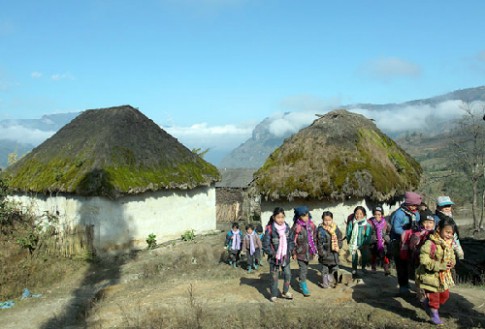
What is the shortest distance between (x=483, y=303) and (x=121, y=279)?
30.0 ft

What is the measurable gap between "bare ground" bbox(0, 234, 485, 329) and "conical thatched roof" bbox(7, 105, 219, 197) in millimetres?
4409

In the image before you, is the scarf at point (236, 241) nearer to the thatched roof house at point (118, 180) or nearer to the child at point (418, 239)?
the thatched roof house at point (118, 180)

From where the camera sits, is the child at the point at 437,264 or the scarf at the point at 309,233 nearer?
the child at the point at 437,264

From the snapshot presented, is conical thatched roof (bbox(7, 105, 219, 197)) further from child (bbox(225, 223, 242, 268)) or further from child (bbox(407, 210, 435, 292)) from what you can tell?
child (bbox(407, 210, 435, 292))

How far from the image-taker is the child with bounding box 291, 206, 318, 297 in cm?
708

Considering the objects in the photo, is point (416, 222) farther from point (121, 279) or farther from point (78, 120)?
point (78, 120)

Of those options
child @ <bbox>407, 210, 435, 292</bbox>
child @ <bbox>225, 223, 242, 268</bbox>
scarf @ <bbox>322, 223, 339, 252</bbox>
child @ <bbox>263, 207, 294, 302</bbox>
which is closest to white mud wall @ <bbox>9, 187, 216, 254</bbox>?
child @ <bbox>225, 223, 242, 268</bbox>

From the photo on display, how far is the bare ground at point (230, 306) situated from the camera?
19.9ft

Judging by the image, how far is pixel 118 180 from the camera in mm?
14719

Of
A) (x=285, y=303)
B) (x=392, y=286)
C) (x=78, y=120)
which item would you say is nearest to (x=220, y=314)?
(x=285, y=303)

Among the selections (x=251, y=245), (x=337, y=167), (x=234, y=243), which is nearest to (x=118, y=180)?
(x=234, y=243)

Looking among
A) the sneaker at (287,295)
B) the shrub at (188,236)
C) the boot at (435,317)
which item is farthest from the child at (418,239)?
the shrub at (188,236)

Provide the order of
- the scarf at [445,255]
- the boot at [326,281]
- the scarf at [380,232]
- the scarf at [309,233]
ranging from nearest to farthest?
1. the scarf at [445,255]
2. the scarf at [309,233]
3. the boot at [326,281]
4. the scarf at [380,232]

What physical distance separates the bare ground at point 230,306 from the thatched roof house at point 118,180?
3688mm
